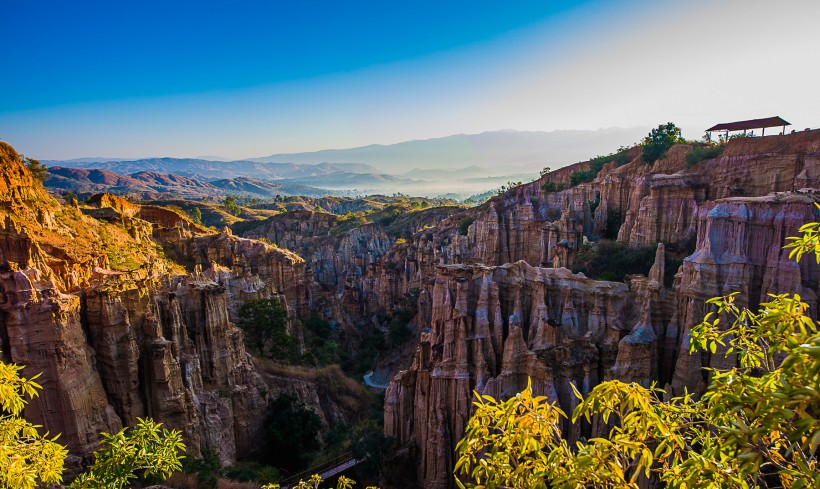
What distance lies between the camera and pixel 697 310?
16812 millimetres

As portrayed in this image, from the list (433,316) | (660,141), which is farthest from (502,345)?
(660,141)

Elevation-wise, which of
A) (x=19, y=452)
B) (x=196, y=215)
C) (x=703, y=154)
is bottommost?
(x=196, y=215)

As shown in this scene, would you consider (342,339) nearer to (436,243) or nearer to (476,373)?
(436,243)

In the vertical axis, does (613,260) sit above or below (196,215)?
above

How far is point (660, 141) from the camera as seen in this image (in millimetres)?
42031

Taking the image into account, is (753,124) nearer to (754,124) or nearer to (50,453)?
(754,124)

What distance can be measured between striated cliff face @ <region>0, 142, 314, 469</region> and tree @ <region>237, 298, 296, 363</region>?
5705 millimetres

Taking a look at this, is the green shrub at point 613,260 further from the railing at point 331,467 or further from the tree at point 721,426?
the tree at point 721,426

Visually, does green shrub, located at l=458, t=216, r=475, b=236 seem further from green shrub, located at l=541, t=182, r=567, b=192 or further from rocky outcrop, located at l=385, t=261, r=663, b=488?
rocky outcrop, located at l=385, t=261, r=663, b=488

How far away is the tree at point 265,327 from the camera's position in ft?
101

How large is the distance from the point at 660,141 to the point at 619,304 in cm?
2921

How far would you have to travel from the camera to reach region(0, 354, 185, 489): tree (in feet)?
17.7

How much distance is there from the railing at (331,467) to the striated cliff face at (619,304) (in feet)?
7.70

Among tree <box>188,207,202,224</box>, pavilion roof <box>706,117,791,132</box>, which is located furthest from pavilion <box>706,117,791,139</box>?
tree <box>188,207,202,224</box>
